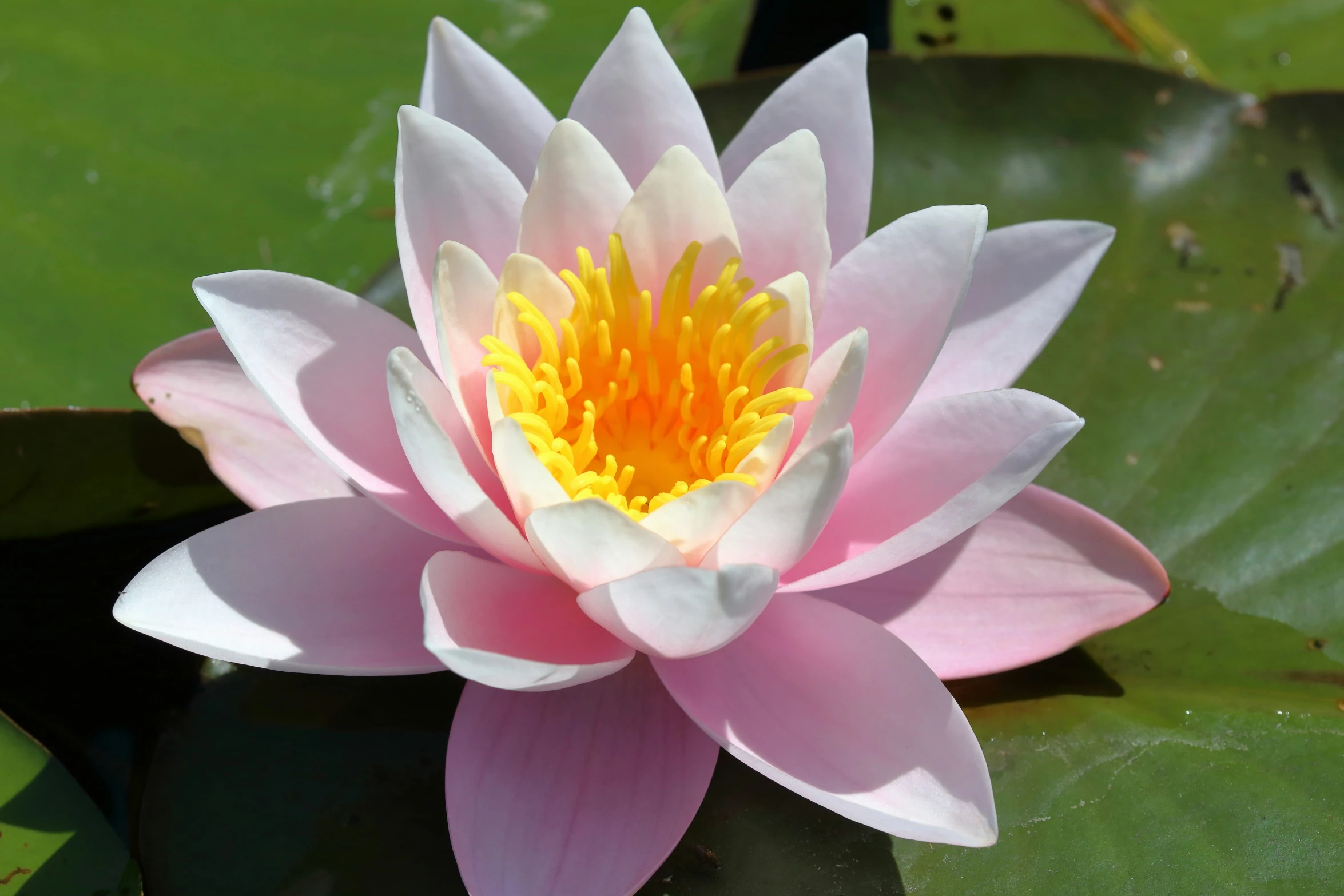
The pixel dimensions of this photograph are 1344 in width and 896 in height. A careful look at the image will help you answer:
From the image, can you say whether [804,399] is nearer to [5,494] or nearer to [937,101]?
[937,101]

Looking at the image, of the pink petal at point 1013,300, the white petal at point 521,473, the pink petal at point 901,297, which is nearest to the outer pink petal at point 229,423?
the white petal at point 521,473

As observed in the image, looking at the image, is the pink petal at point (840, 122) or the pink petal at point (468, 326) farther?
the pink petal at point (840, 122)

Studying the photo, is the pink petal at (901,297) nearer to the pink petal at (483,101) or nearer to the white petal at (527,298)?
the white petal at (527,298)

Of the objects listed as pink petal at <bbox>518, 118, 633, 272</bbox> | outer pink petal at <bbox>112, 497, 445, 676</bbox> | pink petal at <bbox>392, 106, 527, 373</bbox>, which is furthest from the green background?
pink petal at <bbox>518, 118, 633, 272</bbox>

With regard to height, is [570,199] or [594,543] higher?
[570,199]

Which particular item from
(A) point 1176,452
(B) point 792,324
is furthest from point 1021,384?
(B) point 792,324

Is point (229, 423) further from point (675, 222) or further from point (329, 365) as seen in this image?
point (675, 222)
